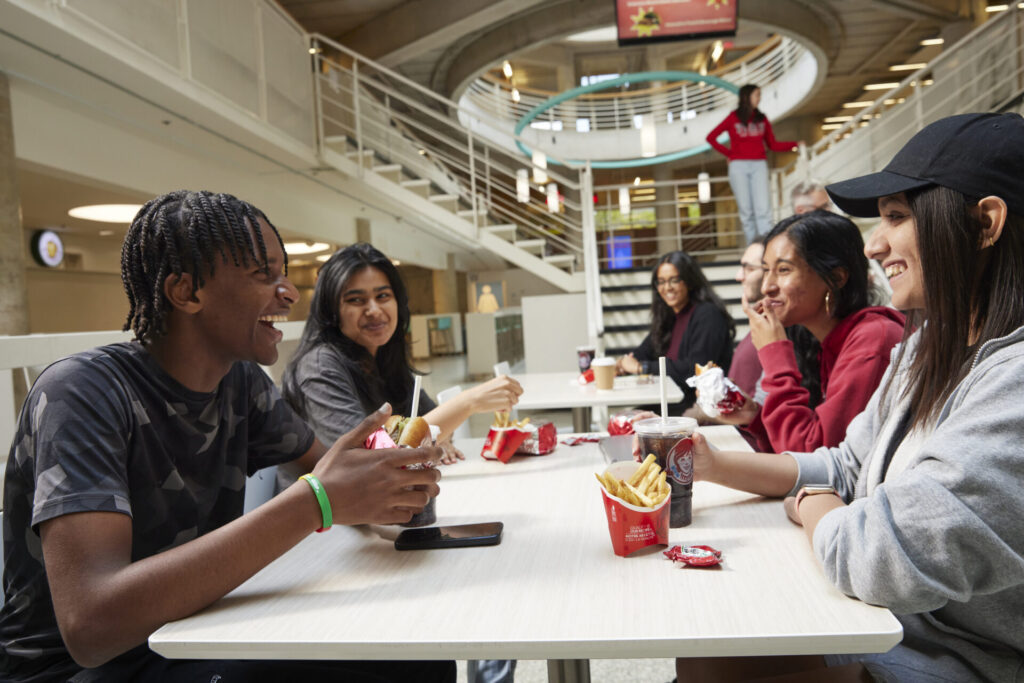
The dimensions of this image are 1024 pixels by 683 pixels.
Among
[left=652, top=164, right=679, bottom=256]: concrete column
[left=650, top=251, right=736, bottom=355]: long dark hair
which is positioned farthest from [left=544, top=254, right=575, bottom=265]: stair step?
[left=652, top=164, right=679, bottom=256]: concrete column

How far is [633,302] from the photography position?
6.62 metres

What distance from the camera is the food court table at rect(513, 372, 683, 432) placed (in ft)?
9.09

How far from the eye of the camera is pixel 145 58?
394 cm

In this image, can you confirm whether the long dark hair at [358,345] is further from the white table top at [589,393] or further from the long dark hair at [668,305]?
the long dark hair at [668,305]

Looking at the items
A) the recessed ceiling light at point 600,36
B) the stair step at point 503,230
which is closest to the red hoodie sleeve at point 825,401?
the stair step at point 503,230

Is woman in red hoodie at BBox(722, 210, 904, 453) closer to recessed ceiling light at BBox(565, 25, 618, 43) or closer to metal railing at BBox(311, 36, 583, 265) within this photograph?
metal railing at BBox(311, 36, 583, 265)

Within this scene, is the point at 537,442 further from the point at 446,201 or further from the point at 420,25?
the point at 420,25

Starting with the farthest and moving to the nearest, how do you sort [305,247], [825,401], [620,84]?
[305,247] < [620,84] < [825,401]

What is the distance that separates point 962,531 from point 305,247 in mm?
10559

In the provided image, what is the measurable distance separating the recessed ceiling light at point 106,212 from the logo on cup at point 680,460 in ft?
21.5

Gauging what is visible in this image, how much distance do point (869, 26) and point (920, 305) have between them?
32.1ft

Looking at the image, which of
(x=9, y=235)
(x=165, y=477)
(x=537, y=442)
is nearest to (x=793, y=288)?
(x=537, y=442)

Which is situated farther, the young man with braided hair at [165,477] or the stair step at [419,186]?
the stair step at [419,186]

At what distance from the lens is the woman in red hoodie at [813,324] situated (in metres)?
1.62
